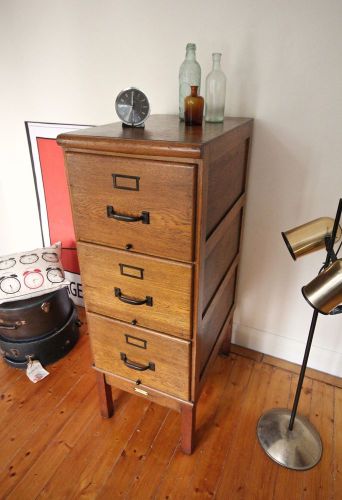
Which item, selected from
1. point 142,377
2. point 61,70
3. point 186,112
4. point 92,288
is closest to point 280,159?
point 186,112

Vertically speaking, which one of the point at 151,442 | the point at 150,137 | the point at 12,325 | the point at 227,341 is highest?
the point at 150,137

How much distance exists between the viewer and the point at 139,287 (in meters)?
1.02

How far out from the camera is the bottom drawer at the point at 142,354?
107 cm

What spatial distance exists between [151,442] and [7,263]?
1.06 m

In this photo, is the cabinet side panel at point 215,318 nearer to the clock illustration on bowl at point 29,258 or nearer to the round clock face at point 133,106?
the round clock face at point 133,106

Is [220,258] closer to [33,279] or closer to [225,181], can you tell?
[225,181]

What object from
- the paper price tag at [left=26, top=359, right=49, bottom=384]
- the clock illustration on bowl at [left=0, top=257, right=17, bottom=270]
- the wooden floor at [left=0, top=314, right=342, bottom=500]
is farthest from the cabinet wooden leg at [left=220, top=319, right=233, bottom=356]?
the clock illustration on bowl at [left=0, top=257, right=17, bottom=270]

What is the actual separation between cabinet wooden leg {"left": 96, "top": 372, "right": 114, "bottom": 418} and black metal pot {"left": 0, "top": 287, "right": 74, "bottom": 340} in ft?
1.55

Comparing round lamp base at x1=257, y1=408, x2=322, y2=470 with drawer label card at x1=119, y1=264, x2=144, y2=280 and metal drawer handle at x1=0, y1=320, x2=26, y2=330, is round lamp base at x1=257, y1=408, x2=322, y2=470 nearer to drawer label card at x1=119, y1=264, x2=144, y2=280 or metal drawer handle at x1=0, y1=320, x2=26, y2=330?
drawer label card at x1=119, y1=264, x2=144, y2=280

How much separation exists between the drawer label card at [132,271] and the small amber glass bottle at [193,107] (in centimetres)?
48

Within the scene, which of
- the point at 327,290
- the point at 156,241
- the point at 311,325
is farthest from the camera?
the point at 311,325

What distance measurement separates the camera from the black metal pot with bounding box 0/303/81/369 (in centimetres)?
161

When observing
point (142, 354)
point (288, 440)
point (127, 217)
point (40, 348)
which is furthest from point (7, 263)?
point (288, 440)

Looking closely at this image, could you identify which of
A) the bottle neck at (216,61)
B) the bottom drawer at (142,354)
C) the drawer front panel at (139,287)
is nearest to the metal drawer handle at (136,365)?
the bottom drawer at (142,354)
